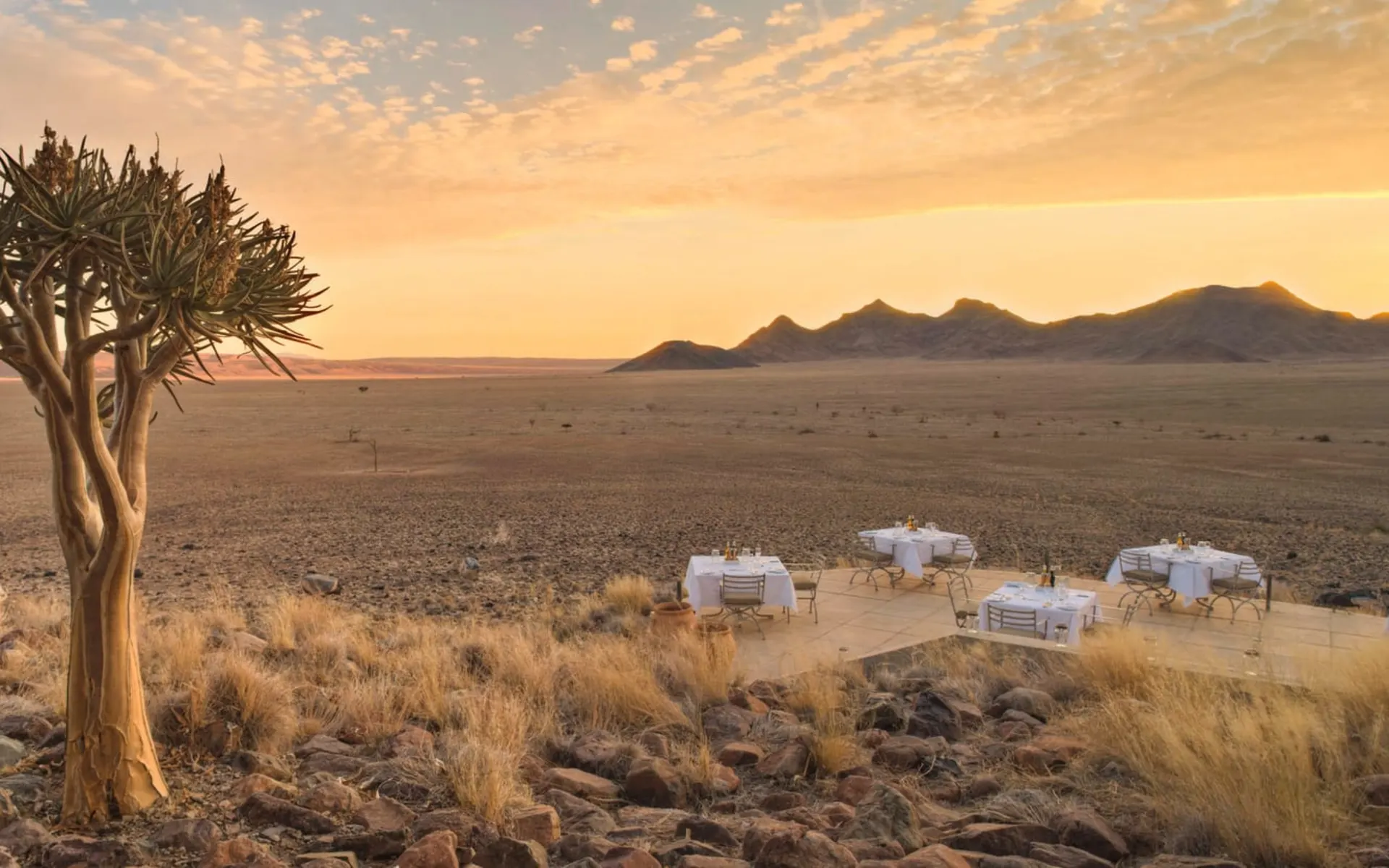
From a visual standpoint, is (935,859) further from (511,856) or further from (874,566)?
(874,566)

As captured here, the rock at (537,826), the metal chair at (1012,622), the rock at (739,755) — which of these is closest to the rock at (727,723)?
the rock at (739,755)

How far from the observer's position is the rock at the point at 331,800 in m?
4.30

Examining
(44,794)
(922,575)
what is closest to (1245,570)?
(922,575)

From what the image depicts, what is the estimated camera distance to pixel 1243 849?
3.76 m

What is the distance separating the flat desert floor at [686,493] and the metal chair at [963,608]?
2.25m

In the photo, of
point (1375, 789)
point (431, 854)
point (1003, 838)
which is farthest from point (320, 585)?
point (1375, 789)

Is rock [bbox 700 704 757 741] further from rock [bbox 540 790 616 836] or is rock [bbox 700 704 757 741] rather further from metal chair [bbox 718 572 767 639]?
metal chair [bbox 718 572 767 639]

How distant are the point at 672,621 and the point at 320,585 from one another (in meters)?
5.25

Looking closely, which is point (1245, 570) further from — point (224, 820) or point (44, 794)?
point (44, 794)

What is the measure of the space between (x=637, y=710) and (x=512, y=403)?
60852 mm

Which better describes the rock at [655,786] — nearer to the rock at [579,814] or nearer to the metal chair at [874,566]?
the rock at [579,814]

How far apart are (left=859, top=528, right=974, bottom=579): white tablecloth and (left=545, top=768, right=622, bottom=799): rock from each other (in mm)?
6666

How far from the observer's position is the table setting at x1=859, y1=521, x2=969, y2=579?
10977 mm

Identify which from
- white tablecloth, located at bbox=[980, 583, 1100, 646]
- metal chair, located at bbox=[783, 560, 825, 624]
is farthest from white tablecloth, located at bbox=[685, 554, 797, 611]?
white tablecloth, located at bbox=[980, 583, 1100, 646]
